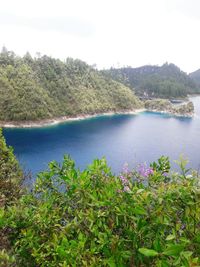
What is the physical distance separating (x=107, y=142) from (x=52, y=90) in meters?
41.0

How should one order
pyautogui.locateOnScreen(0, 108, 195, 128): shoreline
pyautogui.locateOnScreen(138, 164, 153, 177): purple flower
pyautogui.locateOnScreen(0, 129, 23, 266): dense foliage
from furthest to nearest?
1. pyautogui.locateOnScreen(0, 108, 195, 128): shoreline
2. pyautogui.locateOnScreen(0, 129, 23, 266): dense foliage
3. pyautogui.locateOnScreen(138, 164, 153, 177): purple flower

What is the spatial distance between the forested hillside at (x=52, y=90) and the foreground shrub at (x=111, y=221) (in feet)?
224

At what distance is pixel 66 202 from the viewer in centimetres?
469

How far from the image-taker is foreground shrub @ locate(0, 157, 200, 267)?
290 cm

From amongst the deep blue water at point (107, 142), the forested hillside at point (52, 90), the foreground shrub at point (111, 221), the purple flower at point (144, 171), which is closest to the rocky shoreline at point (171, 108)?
the forested hillside at point (52, 90)

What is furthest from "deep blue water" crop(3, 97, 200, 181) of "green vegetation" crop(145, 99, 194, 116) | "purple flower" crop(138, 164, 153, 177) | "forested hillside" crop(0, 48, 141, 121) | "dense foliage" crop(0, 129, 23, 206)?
"purple flower" crop(138, 164, 153, 177)

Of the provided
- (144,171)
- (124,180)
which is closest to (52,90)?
(144,171)

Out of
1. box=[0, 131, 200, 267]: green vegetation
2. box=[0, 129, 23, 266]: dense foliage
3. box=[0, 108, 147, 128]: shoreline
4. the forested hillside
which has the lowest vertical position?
box=[0, 108, 147, 128]: shoreline

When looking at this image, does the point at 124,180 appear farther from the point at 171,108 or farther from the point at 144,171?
the point at 171,108

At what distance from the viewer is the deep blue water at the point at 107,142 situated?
150 feet

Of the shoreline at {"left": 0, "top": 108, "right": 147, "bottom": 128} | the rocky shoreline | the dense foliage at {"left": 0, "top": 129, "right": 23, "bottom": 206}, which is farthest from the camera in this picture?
the rocky shoreline

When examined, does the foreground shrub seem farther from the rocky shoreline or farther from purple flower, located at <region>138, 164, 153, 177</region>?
the rocky shoreline

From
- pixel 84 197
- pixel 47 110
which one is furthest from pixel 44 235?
pixel 47 110

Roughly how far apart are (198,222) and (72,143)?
54.0 metres
